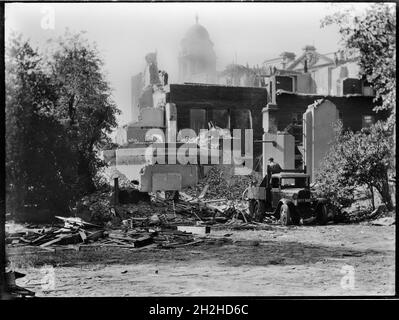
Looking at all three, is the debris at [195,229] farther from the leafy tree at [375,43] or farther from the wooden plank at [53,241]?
the leafy tree at [375,43]

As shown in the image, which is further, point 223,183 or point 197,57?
point 223,183

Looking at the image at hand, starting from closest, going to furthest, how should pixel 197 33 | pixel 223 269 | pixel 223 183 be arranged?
pixel 223 269 → pixel 197 33 → pixel 223 183

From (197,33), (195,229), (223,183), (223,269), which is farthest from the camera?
(223,183)

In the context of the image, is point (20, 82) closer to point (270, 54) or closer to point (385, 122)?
point (270, 54)

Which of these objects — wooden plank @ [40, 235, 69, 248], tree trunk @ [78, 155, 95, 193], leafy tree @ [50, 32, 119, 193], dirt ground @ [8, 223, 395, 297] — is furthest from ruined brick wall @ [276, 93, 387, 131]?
wooden plank @ [40, 235, 69, 248]

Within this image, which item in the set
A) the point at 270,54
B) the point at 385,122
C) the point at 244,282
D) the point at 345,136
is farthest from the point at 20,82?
the point at 385,122

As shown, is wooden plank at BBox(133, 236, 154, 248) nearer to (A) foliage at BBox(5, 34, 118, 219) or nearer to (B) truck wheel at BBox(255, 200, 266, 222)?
(A) foliage at BBox(5, 34, 118, 219)

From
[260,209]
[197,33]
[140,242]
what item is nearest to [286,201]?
[260,209]

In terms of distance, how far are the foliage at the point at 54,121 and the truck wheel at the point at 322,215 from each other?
2.07 meters

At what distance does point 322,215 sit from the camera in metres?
4.73

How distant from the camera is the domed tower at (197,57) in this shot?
4434mm

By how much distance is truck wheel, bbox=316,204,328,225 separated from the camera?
4.72 meters

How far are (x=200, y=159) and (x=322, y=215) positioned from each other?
4.11 ft

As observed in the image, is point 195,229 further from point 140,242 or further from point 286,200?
point 286,200
